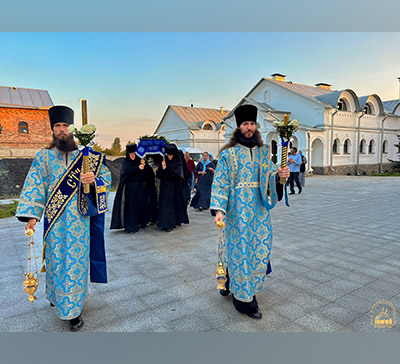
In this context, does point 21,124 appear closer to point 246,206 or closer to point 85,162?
point 85,162

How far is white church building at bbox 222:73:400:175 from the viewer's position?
2181 cm

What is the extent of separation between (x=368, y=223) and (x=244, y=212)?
5358 mm

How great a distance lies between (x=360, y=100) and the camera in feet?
82.0

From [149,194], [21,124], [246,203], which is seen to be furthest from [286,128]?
[21,124]

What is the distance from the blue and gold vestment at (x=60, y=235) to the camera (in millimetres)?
2897

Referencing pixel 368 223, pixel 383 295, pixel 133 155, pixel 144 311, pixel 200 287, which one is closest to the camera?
pixel 144 311

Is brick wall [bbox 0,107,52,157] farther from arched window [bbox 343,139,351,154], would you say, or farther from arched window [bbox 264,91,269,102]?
arched window [bbox 343,139,351,154]

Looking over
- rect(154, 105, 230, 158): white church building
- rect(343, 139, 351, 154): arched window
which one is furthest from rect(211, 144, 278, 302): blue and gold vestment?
rect(343, 139, 351, 154): arched window

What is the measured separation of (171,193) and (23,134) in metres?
19.8

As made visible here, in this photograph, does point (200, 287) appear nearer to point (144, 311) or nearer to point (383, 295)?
point (144, 311)

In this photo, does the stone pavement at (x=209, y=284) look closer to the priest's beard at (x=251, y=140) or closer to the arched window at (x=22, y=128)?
the priest's beard at (x=251, y=140)

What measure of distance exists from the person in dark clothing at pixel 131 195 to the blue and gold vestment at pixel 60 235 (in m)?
3.49

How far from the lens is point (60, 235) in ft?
9.66

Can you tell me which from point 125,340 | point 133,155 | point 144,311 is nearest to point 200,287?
point 144,311
